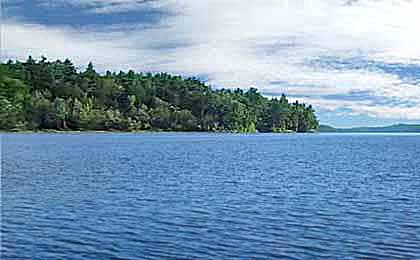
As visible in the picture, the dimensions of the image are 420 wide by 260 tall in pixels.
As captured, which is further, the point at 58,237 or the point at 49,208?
the point at 49,208

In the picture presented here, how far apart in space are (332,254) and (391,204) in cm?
1236

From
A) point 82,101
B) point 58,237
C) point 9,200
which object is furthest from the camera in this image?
point 82,101

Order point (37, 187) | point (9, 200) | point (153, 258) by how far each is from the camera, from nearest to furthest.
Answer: point (153, 258), point (9, 200), point (37, 187)

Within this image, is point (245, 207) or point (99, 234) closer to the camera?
point (99, 234)

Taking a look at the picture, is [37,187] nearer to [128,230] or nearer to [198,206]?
[198,206]

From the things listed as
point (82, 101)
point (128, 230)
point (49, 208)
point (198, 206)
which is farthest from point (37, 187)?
point (82, 101)

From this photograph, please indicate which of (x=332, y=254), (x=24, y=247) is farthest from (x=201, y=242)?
(x=24, y=247)

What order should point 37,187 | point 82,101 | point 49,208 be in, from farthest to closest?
point 82,101 < point 37,187 < point 49,208

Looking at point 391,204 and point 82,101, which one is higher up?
point 82,101

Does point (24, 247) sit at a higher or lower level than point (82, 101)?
lower

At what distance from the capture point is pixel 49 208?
28812mm

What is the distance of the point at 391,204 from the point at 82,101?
160 meters

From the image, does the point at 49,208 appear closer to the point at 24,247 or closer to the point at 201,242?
the point at 24,247

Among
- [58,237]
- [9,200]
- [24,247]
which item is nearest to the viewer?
[24,247]
